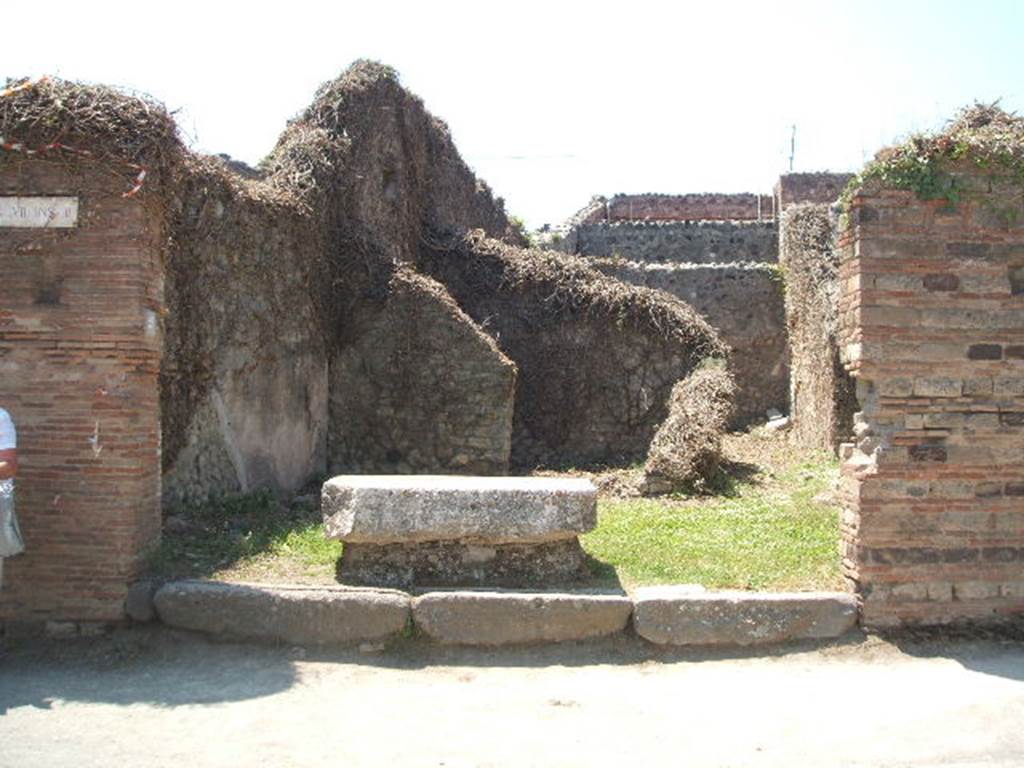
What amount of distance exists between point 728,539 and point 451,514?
94.5 inches

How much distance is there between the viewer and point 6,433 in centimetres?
521

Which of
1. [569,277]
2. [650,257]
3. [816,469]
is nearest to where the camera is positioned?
[816,469]

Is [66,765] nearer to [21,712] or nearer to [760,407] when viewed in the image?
[21,712]

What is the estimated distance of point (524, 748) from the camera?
4.37 metres

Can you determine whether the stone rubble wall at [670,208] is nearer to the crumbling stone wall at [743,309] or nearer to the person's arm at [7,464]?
the crumbling stone wall at [743,309]

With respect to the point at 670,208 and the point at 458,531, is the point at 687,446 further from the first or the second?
the point at 670,208

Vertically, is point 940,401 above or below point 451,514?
above

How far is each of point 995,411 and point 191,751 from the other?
471 centimetres

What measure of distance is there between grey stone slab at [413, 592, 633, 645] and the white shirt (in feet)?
8.10

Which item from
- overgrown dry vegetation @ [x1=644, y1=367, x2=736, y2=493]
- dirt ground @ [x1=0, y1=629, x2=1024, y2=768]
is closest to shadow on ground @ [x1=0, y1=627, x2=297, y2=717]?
dirt ground @ [x1=0, y1=629, x2=1024, y2=768]

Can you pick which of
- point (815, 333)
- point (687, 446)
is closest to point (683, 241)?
point (815, 333)

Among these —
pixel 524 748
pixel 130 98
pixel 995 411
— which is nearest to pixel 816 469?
pixel 995 411

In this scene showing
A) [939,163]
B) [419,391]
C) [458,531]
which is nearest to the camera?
[939,163]

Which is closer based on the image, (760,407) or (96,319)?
(96,319)
